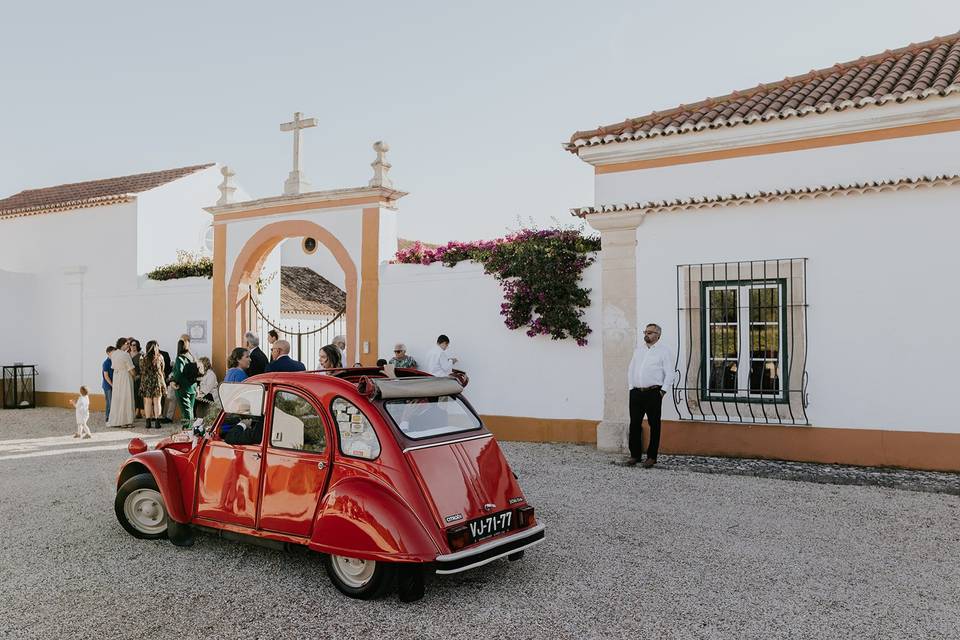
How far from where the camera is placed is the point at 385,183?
12164mm

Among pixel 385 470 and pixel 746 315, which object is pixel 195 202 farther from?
pixel 385 470

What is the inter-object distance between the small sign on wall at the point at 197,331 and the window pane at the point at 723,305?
372 inches

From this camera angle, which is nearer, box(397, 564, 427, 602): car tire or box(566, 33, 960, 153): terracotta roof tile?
box(397, 564, 427, 602): car tire

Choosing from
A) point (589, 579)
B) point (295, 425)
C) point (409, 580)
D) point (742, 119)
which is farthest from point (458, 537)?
point (742, 119)

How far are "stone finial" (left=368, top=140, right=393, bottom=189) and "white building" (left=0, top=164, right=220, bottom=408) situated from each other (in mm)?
4715

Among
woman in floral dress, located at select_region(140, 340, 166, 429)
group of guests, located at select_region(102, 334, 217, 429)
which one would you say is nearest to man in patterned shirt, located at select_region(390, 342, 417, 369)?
group of guests, located at select_region(102, 334, 217, 429)

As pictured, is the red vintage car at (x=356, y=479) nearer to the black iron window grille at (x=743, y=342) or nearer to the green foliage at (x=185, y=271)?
the black iron window grille at (x=743, y=342)

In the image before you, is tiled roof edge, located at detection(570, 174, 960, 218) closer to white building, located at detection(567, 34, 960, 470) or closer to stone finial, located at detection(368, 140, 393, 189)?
white building, located at detection(567, 34, 960, 470)

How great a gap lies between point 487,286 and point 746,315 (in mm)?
3772

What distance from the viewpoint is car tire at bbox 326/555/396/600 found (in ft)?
14.5

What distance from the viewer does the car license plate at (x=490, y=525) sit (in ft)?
14.9

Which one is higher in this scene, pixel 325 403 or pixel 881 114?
pixel 881 114

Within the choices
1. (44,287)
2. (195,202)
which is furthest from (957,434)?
(44,287)

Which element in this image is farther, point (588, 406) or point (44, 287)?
point (44, 287)
